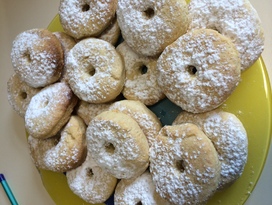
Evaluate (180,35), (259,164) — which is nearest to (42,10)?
(180,35)

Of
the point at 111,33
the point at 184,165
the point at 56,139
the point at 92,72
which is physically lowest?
the point at 56,139

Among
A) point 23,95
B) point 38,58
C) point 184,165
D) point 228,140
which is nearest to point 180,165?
point 184,165

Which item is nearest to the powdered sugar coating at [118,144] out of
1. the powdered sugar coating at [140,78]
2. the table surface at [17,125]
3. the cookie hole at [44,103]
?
the powdered sugar coating at [140,78]

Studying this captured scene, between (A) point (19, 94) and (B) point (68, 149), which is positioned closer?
(B) point (68, 149)

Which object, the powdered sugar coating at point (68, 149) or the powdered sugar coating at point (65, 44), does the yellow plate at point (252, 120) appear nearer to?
the powdered sugar coating at point (68, 149)

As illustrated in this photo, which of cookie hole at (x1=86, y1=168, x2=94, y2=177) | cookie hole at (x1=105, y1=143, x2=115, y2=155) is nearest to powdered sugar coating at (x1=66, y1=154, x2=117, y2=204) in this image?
cookie hole at (x1=86, y1=168, x2=94, y2=177)

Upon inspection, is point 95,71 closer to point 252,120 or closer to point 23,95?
point 23,95

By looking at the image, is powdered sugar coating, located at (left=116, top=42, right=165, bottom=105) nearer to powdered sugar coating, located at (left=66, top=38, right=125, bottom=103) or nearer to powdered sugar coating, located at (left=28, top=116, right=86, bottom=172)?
powdered sugar coating, located at (left=66, top=38, right=125, bottom=103)
